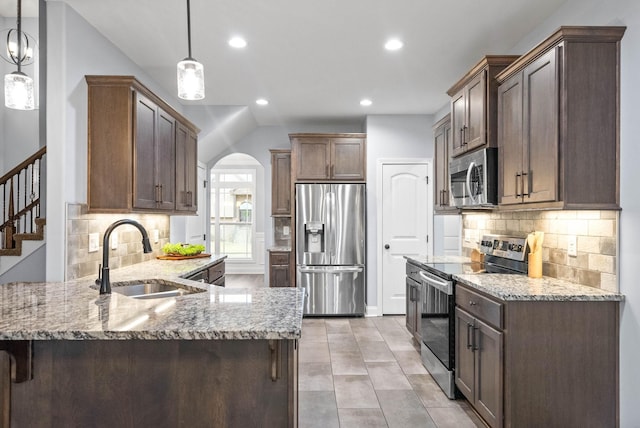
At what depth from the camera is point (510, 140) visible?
272cm

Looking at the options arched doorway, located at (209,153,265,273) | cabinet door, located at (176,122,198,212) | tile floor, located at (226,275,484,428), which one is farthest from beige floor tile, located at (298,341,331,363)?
arched doorway, located at (209,153,265,273)

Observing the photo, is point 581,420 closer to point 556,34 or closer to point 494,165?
point 494,165

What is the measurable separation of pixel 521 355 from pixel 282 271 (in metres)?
3.85

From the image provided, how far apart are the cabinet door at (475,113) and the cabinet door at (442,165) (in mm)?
654

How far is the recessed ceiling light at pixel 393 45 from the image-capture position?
326 cm

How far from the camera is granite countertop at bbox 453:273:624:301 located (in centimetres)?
215

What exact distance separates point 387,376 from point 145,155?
2621mm

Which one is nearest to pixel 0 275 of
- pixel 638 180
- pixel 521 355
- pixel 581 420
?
pixel 521 355

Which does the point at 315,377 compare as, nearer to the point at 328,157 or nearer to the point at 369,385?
the point at 369,385

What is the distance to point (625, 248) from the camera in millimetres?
2141

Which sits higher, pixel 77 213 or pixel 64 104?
pixel 64 104

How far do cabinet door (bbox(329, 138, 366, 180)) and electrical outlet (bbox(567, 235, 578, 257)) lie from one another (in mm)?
3094

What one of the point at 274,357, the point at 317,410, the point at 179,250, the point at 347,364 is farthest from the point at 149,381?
the point at 179,250

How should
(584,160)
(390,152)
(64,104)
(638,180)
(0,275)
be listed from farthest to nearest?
(390,152) < (0,275) < (64,104) < (584,160) < (638,180)
